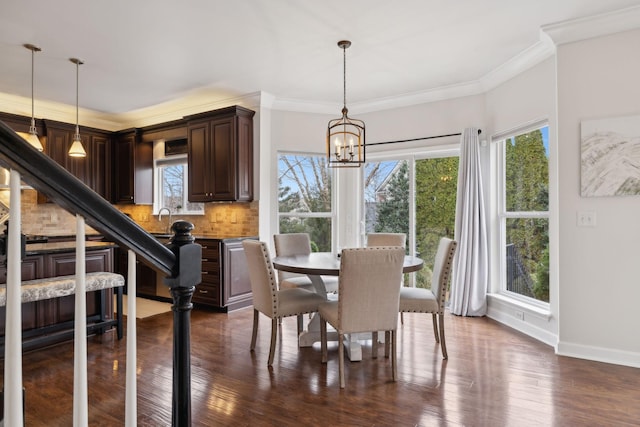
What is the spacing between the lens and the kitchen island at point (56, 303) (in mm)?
3195

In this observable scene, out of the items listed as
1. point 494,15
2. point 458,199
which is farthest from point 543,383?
point 494,15

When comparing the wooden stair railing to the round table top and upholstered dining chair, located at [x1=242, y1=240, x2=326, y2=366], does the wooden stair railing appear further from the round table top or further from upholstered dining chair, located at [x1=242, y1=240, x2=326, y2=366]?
upholstered dining chair, located at [x1=242, y1=240, x2=326, y2=366]

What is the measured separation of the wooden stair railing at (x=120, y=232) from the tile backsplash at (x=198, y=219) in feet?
12.9

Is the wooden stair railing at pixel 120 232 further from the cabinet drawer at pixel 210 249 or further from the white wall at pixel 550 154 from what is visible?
the cabinet drawer at pixel 210 249

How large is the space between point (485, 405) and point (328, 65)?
3274 mm

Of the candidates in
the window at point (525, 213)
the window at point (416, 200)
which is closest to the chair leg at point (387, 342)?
the window at point (525, 213)

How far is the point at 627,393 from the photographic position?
8.01 ft

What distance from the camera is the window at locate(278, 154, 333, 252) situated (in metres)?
5.17

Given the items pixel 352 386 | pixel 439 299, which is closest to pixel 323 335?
pixel 352 386

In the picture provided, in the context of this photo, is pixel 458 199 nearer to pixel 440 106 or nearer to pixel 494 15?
pixel 440 106

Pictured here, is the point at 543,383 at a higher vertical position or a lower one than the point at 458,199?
lower

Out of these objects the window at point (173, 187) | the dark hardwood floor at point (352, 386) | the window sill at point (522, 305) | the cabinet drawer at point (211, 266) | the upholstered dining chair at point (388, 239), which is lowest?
the dark hardwood floor at point (352, 386)

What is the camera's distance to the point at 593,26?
296cm

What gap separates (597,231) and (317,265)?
7.43 ft
